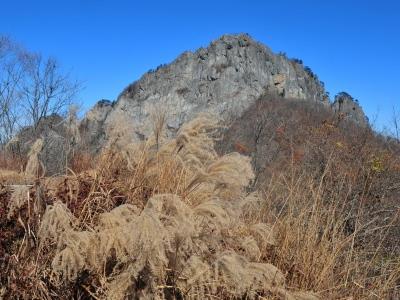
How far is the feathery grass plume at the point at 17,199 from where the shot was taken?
3311mm

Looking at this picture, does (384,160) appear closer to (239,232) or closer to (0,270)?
(239,232)

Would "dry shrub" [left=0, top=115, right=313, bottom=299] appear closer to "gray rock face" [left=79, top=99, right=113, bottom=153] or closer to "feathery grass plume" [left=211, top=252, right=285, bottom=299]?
"feathery grass plume" [left=211, top=252, right=285, bottom=299]

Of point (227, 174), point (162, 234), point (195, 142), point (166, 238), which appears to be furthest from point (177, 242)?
point (195, 142)

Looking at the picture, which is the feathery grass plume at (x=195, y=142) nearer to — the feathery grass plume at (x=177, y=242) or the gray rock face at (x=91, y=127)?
the feathery grass plume at (x=177, y=242)

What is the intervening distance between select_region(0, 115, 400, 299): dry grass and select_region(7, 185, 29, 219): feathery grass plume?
13 millimetres

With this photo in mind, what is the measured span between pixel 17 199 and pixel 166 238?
111 centimetres

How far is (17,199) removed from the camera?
326 cm

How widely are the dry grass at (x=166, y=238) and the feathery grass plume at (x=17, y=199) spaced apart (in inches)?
0.5

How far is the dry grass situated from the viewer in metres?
2.97

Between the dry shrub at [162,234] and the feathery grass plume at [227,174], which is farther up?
the feathery grass plume at [227,174]

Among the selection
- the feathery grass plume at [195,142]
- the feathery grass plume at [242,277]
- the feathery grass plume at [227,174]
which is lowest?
the feathery grass plume at [242,277]

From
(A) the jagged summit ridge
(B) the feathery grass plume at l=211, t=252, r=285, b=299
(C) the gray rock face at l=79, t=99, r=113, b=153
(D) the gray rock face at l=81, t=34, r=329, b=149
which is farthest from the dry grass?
(A) the jagged summit ridge

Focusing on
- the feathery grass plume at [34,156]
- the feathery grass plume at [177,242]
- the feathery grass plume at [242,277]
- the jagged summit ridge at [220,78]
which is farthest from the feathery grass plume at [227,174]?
the jagged summit ridge at [220,78]

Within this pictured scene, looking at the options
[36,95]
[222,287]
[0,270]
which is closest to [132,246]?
[222,287]
